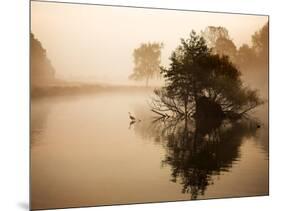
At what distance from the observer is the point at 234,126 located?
368 centimetres

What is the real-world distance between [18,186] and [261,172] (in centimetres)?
189

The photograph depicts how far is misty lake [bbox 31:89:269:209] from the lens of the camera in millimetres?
3307

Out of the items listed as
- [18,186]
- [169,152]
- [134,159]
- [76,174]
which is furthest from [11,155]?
[169,152]

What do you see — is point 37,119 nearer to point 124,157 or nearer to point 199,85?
point 124,157

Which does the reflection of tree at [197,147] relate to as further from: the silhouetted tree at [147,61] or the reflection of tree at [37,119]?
the reflection of tree at [37,119]

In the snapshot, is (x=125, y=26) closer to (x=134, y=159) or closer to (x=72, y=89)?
(x=72, y=89)

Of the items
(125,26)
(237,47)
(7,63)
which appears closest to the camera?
(7,63)

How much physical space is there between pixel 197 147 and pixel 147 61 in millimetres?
766

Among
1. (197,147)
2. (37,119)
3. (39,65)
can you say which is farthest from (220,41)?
(37,119)

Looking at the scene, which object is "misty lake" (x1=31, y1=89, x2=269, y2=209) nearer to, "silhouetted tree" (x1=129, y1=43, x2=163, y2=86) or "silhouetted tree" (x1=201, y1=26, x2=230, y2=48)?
"silhouetted tree" (x1=129, y1=43, x2=163, y2=86)

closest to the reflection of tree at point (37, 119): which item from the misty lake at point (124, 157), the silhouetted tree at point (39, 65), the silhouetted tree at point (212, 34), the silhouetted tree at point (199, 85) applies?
the misty lake at point (124, 157)

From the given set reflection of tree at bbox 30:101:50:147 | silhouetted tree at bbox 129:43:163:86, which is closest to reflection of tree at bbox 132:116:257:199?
silhouetted tree at bbox 129:43:163:86

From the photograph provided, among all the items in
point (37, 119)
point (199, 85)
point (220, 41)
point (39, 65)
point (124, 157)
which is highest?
point (220, 41)

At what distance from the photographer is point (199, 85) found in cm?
360
